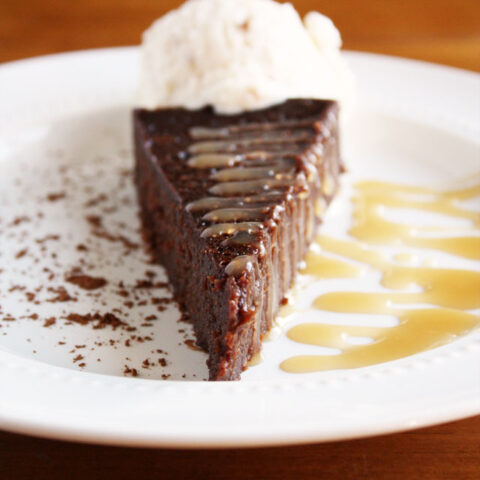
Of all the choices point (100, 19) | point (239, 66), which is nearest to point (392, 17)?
point (100, 19)

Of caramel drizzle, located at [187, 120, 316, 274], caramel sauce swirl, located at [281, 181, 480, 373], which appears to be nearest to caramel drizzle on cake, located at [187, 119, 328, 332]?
caramel drizzle, located at [187, 120, 316, 274]

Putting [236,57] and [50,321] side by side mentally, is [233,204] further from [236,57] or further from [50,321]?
[236,57]

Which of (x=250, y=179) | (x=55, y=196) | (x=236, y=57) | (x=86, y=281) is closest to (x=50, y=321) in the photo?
(x=86, y=281)

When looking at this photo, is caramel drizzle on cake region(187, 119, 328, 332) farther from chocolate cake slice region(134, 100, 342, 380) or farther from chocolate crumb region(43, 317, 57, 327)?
chocolate crumb region(43, 317, 57, 327)

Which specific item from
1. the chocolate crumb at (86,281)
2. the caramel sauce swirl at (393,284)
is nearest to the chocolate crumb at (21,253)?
the chocolate crumb at (86,281)

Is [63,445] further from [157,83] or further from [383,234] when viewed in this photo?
[157,83]
